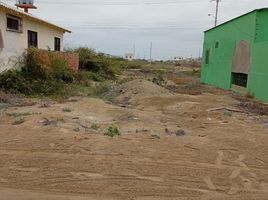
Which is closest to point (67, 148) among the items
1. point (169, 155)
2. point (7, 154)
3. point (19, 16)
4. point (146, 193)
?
point (7, 154)

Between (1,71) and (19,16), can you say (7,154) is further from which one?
(19,16)

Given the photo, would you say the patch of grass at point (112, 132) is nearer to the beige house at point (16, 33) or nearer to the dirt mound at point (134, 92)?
the dirt mound at point (134, 92)

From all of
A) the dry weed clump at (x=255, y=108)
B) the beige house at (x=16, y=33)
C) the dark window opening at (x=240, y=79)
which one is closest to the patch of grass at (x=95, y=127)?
the dry weed clump at (x=255, y=108)

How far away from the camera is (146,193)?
4.34 metres

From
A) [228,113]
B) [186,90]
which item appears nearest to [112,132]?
[228,113]

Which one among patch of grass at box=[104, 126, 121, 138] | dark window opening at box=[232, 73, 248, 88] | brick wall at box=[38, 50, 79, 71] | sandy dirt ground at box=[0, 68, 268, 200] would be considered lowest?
sandy dirt ground at box=[0, 68, 268, 200]

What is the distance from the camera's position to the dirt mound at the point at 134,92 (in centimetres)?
1307

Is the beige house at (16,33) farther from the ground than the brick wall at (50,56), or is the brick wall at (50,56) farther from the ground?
the beige house at (16,33)

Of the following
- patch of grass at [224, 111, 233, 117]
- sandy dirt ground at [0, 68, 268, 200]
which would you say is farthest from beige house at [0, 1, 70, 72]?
patch of grass at [224, 111, 233, 117]

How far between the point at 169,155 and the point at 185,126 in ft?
8.33

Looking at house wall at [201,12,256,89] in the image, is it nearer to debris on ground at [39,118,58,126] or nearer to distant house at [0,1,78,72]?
distant house at [0,1,78,72]

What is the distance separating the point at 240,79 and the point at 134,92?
6.59 meters

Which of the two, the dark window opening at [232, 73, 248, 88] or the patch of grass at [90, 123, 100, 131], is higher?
the dark window opening at [232, 73, 248, 88]

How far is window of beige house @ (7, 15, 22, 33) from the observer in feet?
47.8
